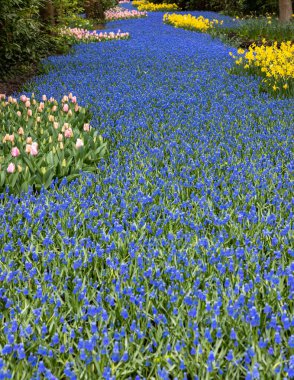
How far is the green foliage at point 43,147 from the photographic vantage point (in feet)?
13.6

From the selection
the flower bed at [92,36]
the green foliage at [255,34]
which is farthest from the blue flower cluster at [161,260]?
the flower bed at [92,36]

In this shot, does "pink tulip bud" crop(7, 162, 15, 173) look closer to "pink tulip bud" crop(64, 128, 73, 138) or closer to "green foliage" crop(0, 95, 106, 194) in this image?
"green foliage" crop(0, 95, 106, 194)

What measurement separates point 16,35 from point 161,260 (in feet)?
22.0

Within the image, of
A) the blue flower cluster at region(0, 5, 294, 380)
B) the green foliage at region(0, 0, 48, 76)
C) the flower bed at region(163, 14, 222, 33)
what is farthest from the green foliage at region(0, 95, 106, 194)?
the flower bed at region(163, 14, 222, 33)

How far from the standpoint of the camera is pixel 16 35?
27.3 ft

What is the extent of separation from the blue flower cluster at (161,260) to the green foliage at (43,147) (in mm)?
200

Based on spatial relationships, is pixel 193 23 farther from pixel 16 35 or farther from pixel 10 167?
pixel 10 167

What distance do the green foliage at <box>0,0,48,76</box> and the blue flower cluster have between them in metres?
3.32

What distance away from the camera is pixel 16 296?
99.7 inches

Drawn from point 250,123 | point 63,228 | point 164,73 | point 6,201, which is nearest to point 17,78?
point 164,73

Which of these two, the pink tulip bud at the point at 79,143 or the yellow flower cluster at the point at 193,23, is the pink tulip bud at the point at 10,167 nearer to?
the pink tulip bud at the point at 79,143

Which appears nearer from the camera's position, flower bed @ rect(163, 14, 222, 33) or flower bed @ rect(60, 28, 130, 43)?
flower bed @ rect(60, 28, 130, 43)

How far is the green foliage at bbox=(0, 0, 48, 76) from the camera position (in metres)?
7.94

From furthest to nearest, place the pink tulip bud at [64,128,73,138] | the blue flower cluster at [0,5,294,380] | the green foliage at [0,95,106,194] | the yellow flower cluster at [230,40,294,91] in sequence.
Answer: the yellow flower cluster at [230,40,294,91]
the pink tulip bud at [64,128,73,138]
the green foliage at [0,95,106,194]
the blue flower cluster at [0,5,294,380]
